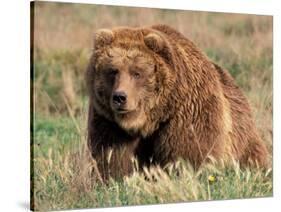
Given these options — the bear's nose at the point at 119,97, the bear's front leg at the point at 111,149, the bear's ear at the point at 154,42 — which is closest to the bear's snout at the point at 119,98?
the bear's nose at the point at 119,97

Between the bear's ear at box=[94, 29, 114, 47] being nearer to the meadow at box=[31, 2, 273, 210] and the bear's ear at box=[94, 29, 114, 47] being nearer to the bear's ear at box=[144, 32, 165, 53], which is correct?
the bear's ear at box=[144, 32, 165, 53]

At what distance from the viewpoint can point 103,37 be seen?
7.85 meters

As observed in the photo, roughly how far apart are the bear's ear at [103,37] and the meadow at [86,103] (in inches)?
21.8

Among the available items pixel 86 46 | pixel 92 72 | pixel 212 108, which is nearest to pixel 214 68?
pixel 212 108

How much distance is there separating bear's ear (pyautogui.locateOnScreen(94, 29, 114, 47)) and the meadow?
55cm

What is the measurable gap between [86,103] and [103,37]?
8.61 feet

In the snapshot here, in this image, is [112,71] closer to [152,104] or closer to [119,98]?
[119,98]

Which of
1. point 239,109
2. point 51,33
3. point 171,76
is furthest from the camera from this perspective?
point 51,33
